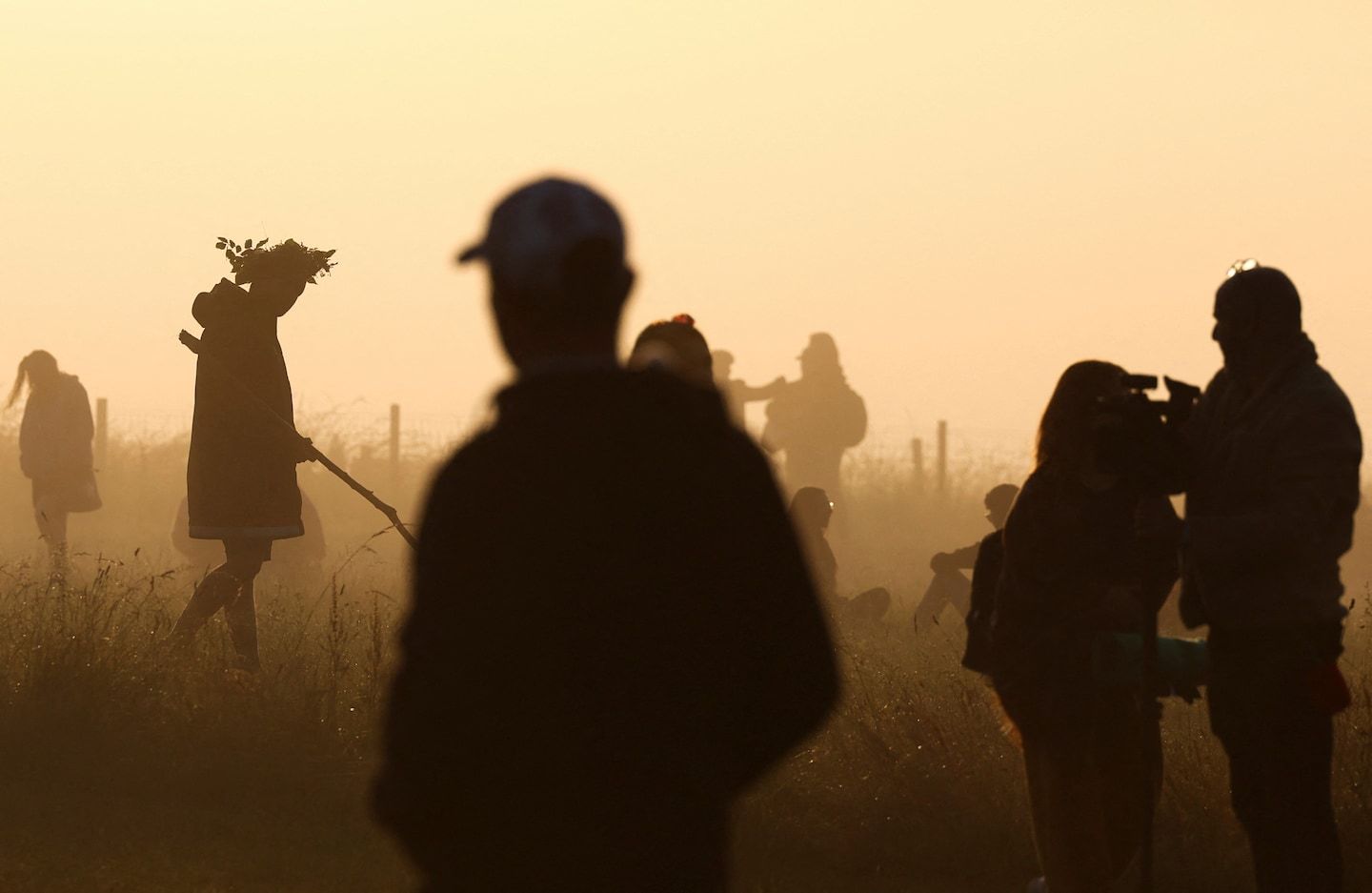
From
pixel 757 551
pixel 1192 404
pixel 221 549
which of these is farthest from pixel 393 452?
pixel 757 551

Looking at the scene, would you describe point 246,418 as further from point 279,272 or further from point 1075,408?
point 1075,408

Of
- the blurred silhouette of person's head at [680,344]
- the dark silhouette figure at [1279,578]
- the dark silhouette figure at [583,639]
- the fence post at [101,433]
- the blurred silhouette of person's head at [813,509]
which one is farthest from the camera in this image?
the fence post at [101,433]

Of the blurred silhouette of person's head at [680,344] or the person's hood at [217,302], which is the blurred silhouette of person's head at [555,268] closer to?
the blurred silhouette of person's head at [680,344]

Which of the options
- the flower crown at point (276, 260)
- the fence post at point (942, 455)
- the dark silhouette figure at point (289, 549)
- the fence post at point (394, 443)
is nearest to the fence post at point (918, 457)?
the fence post at point (942, 455)

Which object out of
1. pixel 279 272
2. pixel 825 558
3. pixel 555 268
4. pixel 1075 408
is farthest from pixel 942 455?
pixel 555 268

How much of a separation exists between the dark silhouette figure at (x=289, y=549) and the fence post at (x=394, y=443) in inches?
503

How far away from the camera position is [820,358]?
883 inches

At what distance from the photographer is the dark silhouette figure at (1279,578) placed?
5.36 metres

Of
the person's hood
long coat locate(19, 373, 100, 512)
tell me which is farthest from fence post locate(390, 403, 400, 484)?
the person's hood

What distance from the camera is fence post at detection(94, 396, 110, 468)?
3044 cm

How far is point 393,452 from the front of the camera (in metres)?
32.3

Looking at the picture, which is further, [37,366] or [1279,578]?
[37,366]

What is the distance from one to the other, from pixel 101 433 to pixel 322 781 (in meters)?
24.3

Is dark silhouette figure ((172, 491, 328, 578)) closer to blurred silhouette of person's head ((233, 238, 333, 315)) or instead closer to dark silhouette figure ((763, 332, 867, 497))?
dark silhouette figure ((763, 332, 867, 497))
